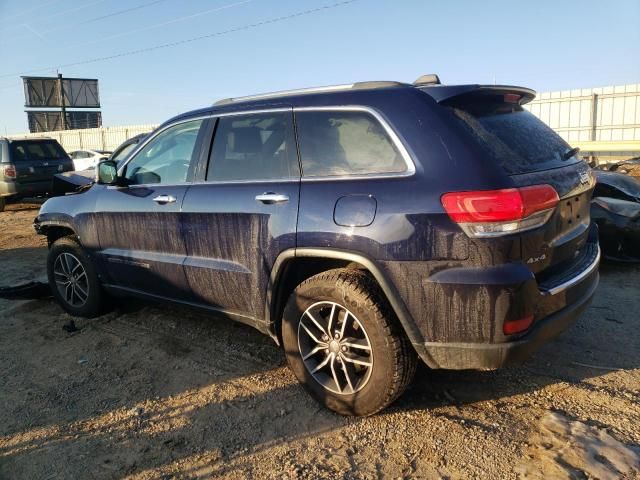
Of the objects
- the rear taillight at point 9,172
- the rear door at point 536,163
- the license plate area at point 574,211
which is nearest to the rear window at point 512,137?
the rear door at point 536,163

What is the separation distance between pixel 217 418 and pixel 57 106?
158 feet

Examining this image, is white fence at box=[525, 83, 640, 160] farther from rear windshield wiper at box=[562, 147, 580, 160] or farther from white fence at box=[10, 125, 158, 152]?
white fence at box=[10, 125, 158, 152]

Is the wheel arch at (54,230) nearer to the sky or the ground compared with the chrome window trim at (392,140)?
nearer to the ground

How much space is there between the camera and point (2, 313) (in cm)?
515

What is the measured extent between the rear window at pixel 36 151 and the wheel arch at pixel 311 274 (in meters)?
11.6

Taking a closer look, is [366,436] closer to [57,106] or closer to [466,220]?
[466,220]

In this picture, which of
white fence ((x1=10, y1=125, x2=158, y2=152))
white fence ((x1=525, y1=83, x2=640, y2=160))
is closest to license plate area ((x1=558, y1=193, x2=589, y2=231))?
white fence ((x1=525, y1=83, x2=640, y2=160))

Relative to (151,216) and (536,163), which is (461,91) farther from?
(151,216)

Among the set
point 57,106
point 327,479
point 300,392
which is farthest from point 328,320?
point 57,106

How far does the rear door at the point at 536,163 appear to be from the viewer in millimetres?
2666

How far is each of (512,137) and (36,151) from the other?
504 inches

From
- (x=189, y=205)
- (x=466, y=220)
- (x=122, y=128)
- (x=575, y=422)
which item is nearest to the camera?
(x=466, y=220)

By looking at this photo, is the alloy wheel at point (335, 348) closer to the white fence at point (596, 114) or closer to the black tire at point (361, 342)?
the black tire at point (361, 342)

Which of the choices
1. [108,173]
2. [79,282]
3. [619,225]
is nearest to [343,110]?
[108,173]
